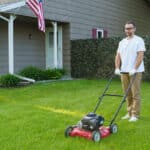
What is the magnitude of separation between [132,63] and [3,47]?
30.6 feet

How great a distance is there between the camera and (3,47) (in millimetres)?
15648

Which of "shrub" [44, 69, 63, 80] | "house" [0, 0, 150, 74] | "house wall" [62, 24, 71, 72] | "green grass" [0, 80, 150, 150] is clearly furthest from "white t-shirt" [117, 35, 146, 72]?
"house wall" [62, 24, 71, 72]

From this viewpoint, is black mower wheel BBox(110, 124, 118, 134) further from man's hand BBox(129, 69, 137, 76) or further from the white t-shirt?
the white t-shirt

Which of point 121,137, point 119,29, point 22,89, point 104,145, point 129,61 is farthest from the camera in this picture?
point 119,29

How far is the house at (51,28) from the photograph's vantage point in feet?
50.3

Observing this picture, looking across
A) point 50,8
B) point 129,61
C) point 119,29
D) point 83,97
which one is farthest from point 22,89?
point 119,29

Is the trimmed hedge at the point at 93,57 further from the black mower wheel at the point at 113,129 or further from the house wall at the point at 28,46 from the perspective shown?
the black mower wheel at the point at 113,129

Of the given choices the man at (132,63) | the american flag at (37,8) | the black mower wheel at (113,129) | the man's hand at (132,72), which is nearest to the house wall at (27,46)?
the american flag at (37,8)

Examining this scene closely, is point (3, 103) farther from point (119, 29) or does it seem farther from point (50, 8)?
point (119, 29)

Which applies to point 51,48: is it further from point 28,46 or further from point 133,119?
point 133,119

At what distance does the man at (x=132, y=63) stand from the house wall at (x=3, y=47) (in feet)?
29.3

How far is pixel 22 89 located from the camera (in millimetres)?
12484

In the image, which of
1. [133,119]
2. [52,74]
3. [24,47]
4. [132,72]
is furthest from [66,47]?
[132,72]

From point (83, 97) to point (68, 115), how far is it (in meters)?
2.77
